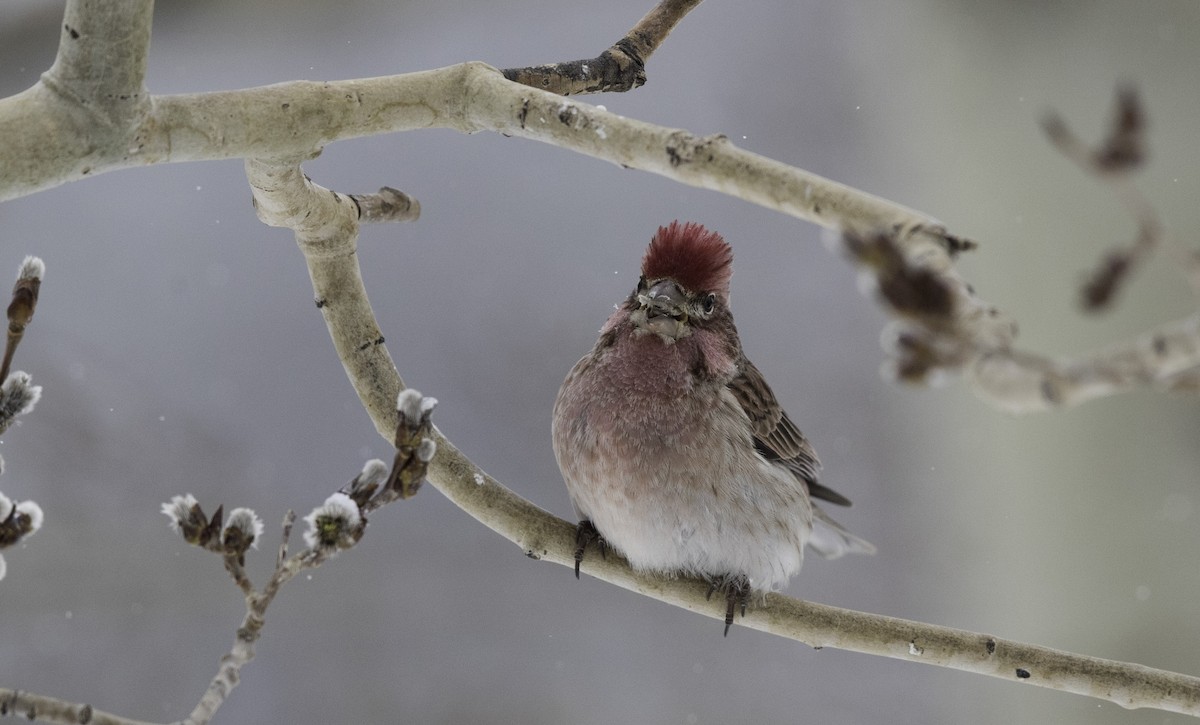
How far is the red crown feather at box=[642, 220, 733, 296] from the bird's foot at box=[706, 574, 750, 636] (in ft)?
1.54

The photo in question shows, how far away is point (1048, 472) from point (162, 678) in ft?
9.26

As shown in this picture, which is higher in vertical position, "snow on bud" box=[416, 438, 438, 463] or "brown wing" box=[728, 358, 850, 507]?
"brown wing" box=[728, 358, 850, 507]

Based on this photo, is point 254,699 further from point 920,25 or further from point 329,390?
point 920,25

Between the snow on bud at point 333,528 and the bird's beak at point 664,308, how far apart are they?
872mm

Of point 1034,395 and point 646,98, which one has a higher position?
point 646,98

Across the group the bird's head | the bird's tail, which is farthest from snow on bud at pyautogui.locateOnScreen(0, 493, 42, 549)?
the bird's tail

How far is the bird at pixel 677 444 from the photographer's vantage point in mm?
1744

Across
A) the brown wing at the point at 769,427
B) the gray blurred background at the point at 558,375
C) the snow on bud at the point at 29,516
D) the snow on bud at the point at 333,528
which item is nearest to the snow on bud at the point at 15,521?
the snow on bud at the point at 29,516

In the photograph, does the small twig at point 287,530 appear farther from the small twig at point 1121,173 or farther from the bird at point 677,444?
the bird at point 677,444

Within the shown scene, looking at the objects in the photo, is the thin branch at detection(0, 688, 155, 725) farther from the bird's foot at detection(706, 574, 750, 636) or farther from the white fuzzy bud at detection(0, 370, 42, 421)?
the bird's foot at detection(706, 574, 750, 636)

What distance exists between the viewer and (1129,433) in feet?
11.6

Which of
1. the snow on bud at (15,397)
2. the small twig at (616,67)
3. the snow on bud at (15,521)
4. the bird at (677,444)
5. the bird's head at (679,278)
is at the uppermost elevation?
the small twig at (616,67)

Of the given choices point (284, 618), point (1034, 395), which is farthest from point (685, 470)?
point (284, 618)

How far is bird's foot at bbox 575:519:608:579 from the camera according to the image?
172cm
